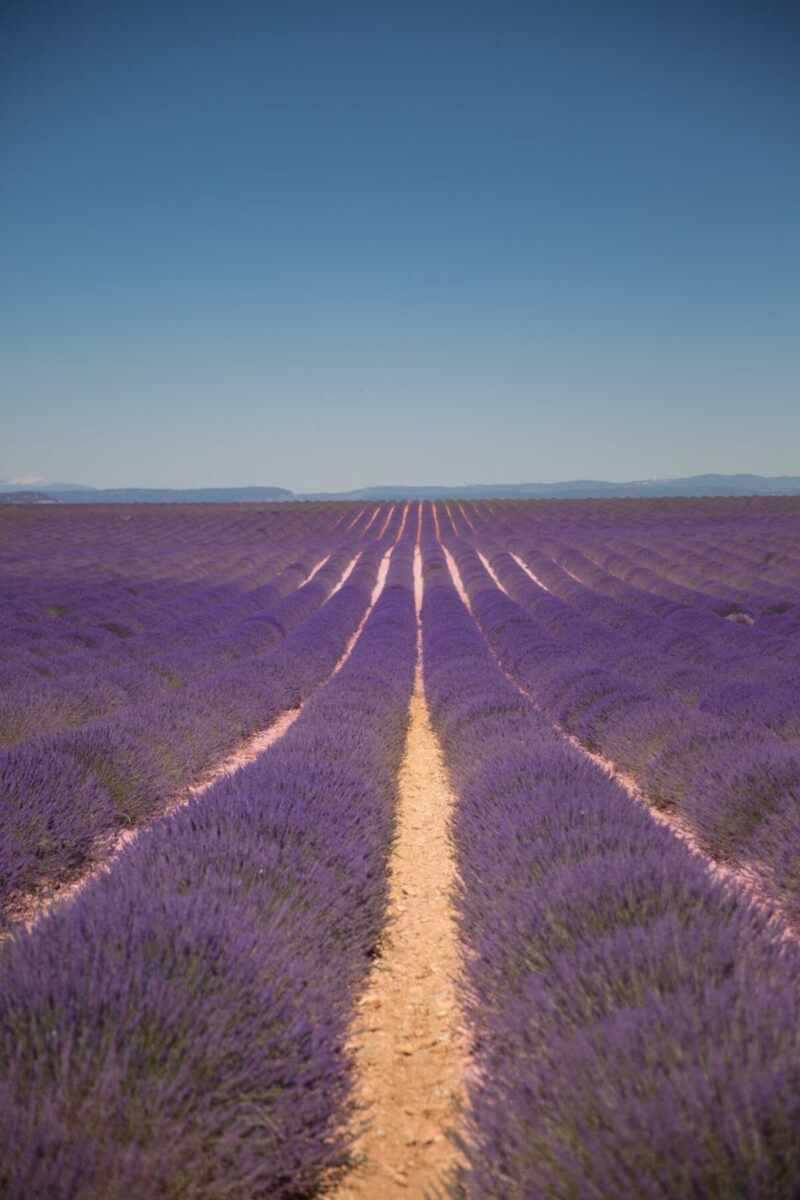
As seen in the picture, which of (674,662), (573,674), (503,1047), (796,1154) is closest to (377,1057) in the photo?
(503,1047)

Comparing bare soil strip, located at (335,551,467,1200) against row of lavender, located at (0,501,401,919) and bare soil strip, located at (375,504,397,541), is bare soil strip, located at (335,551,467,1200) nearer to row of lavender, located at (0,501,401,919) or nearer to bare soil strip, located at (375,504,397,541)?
row of lavender, located at (0,501,401,919)

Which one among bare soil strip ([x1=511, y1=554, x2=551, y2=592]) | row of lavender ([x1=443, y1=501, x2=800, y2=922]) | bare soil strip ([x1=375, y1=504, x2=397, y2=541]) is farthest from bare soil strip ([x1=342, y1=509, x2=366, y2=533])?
row of lavender ([x1=443, y1=501, x2=800, y2=922])

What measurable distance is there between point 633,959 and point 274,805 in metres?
1.91

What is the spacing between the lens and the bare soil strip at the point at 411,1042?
1.82 meters

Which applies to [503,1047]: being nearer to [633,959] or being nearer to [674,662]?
[633,959]

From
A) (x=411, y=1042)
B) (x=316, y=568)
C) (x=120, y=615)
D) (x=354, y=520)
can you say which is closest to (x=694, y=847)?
(x=411, y=1042)

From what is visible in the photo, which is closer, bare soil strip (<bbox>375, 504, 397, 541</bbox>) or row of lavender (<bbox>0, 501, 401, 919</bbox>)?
row of lavender (<bbox>0, 501, 401, 919</bbox>)

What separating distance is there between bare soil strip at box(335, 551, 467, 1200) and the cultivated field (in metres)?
0.01

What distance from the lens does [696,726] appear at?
493 cm

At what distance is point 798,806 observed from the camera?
130 inches

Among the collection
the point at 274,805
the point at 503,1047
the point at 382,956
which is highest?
the point at 274,805

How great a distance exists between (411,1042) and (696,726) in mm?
3409

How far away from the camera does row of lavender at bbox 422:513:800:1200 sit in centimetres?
115

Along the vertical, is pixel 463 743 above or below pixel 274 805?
below
